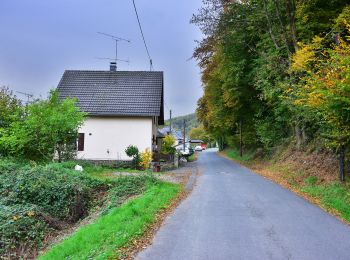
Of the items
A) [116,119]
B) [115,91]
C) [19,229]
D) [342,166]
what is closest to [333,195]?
[342,166]

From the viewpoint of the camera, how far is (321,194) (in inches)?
528

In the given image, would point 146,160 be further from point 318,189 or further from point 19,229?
point 19,229

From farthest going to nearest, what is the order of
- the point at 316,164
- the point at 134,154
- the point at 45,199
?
1. the point at 134,154
2. the point at 316,164
3. the point at 45,199

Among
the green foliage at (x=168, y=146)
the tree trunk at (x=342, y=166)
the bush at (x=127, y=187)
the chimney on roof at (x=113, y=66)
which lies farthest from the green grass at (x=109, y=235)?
the chimney on roof at (x=113, y=66)

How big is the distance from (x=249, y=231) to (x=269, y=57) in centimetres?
1650

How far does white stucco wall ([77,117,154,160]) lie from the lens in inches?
1092

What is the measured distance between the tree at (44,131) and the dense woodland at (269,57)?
1073 cm

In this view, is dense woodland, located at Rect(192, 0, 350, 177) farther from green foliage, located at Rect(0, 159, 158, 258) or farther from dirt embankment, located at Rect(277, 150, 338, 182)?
green foliage, located at Rect(0, 159, 158, 258)

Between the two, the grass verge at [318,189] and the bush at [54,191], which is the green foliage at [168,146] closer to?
the grass verge at [318,189]

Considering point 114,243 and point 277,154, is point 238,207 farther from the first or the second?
point 277,154

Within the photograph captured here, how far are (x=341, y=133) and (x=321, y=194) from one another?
7.97 feet

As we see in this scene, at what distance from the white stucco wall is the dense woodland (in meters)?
6.95

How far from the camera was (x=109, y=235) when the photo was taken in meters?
8.05

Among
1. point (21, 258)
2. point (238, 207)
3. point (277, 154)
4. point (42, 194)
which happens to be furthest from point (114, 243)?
point (277, 154)
